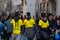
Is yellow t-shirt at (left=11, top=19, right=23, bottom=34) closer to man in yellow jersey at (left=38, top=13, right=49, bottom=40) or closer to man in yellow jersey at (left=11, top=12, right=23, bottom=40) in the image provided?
man in yellow jersey at (left=11, top=12, right=23, bottom=40)

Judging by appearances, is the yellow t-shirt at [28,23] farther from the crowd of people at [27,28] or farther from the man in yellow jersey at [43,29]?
the man in yellow jersey at [43,29]

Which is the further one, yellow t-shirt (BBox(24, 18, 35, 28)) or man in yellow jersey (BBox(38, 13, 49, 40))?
yellow t-shirt (BBox(24, 18, 35, 28))

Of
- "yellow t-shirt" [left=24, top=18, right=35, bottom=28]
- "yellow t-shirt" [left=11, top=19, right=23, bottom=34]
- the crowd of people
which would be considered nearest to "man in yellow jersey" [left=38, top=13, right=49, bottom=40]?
the crowd of people

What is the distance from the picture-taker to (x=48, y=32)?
13711 mm

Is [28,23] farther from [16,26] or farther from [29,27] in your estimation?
[16,26]

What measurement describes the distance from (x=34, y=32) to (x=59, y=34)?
3170 mm

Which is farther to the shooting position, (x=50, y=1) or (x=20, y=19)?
(x=50, y=1)

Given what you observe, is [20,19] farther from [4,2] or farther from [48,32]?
[4,2]

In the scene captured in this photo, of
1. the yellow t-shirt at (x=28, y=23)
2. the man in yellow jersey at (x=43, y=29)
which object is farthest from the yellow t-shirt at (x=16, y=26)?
the man in yellow jersey at (x=43, y=29)

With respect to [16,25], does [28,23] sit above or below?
above

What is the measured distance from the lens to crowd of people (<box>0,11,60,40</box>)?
532 inches

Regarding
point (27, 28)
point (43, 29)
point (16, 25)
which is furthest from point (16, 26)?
point (43, 29)

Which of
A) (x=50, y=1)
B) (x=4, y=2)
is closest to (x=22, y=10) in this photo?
(x=50, y=1)

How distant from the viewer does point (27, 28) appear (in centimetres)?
1386
